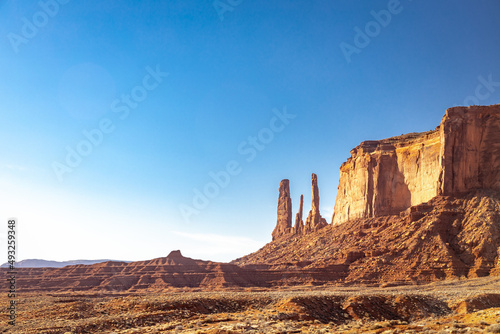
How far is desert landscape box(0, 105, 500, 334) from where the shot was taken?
3319 centimetres

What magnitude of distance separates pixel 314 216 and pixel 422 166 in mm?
39327

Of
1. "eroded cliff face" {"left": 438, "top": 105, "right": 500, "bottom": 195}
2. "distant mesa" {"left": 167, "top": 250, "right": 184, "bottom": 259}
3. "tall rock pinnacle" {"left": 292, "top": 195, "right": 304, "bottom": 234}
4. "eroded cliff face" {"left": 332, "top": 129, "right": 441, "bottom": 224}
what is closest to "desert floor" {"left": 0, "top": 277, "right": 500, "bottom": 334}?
"eroded cliff face" {"left": 438, "top": 105, "right": 500, "bottom": 195}

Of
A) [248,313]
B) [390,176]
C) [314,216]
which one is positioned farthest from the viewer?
[314,216]

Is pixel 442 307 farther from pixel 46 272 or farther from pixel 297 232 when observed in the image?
pixel 297 232

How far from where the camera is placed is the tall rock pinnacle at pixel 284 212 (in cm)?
14300

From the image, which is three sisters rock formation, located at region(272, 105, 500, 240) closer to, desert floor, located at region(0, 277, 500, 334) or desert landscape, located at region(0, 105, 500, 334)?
desert landscape, located at region(0, 105, 500, 334)

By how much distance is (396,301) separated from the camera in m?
36.2

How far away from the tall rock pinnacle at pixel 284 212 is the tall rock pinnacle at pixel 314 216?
12.7 metres

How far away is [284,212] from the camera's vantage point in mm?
146875

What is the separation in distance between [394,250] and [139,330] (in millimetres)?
56476

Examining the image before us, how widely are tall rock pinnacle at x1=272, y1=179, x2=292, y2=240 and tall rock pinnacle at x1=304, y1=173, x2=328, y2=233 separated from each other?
502 inches

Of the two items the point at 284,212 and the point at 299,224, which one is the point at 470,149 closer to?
the point at 299,224

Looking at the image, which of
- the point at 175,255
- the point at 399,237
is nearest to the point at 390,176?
the point at 399,237

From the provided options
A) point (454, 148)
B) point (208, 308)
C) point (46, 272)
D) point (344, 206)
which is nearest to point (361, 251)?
point (454, 148)
